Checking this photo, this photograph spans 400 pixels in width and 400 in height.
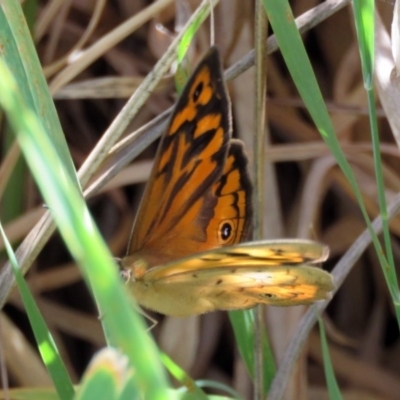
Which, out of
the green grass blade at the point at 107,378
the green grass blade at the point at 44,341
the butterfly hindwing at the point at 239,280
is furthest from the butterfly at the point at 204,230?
the green grass blade at the point at 107,378

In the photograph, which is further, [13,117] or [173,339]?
[173,339]

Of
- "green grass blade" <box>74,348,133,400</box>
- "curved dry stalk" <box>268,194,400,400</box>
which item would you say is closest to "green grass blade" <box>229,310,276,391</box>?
"curved dry stalk" <box>268,194,400,400</box>

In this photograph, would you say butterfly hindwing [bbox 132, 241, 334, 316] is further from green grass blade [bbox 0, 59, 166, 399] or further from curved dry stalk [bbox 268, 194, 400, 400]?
green grass blade [bbox 0, 59, 166, 399]

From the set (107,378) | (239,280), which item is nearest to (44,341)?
(239,280)

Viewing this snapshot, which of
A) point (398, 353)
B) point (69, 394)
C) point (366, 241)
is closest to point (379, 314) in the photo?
point (398, 353)

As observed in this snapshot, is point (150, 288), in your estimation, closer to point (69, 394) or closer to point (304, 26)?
point (69, 394)

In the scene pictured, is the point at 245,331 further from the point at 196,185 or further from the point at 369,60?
the point at 369,60
